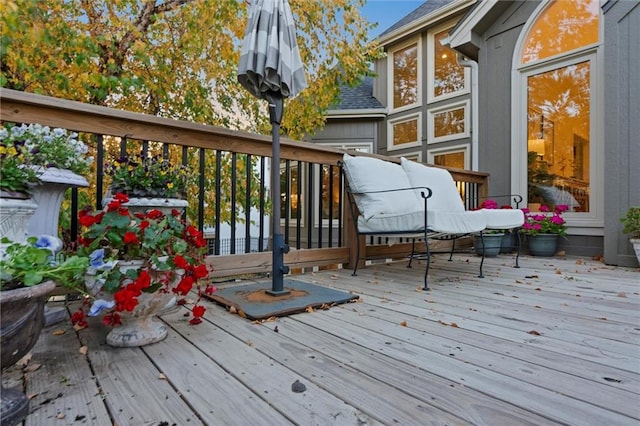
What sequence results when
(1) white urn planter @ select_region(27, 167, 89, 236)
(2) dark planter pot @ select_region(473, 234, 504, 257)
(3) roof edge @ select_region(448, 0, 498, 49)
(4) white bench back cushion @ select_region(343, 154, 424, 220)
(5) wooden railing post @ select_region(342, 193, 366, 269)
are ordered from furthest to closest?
(3) roof edge @ select_region(448, 0, 498, 49) → (2) dark planter pot @ select_region(473, 234, 504, 257) → (5) wooden railing post @ select_region(342, 193, 366, 269) → (4) white bench back cushion @ select_region(343, 154, 424, 220) → (1) white urn planter @ select_region(27, 167, 89, 236)

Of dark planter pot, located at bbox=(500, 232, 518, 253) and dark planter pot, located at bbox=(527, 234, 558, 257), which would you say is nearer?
dark planter pot, located at bbox=(527, 234, 558, 257)

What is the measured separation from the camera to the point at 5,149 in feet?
3.83

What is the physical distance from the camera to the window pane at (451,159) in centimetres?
616

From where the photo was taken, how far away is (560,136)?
4.33 meters

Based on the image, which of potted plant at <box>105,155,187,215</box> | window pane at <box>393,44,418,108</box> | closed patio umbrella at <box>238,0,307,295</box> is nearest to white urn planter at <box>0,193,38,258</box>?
potted plant at <box>105,155,187,215</box>

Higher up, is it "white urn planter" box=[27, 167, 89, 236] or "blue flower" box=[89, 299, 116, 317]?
"white urn planter" box=[27, 167, 89, 236]

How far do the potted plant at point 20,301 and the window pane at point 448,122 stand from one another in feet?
20.5

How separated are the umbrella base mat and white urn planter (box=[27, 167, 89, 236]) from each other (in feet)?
2.72

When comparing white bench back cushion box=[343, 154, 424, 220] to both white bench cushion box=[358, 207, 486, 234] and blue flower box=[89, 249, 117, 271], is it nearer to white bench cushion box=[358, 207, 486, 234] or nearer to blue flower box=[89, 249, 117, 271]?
white bench cushion box=[358, 207, 486, 234]

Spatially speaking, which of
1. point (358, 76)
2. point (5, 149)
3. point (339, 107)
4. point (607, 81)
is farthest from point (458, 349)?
point (339, 107)

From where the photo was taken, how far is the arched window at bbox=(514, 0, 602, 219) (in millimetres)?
4066

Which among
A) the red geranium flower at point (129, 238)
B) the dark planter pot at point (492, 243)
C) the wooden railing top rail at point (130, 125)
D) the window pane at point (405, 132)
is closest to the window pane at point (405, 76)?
the window pane at point (405, 132)

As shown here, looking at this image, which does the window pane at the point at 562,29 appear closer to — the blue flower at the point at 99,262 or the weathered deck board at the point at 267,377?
the weathered deck board at the point at 267,377

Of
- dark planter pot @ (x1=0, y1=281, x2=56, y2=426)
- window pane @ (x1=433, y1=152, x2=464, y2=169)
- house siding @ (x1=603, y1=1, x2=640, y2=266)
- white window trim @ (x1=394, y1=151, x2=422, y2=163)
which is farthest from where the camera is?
white window trim @ (x1=394, y1=151, x2=422, y2=163)
